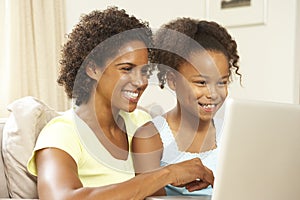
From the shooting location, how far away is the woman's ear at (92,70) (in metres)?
1.27

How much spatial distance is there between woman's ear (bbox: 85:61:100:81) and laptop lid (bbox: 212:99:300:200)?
0.53 meters

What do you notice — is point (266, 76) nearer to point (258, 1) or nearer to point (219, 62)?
point (258, 1)

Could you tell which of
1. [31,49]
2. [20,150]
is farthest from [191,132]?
[31,49]

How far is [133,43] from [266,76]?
1327 millimetres

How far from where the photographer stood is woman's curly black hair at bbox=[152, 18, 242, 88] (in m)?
1.35

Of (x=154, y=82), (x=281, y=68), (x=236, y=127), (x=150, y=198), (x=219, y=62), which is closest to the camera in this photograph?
(x=236, y=127)

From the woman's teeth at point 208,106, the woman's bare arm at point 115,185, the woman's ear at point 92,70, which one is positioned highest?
the woman's ear at point 92,70

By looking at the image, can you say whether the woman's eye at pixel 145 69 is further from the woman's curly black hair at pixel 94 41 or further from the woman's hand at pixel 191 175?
the woman's hand at pixel 191 175

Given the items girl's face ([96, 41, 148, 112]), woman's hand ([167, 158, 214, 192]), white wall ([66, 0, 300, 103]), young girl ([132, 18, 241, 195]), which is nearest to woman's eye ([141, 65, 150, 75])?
girl's face ([96, 41, 148, 112])

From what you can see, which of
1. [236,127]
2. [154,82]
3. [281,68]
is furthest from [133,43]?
[281,68]

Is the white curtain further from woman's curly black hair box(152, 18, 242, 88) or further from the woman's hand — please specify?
the woman's hand

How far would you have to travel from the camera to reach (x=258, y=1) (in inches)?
94.3

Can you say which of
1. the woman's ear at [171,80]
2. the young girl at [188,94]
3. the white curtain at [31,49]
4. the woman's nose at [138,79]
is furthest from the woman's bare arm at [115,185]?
the white curtain at [31,49]

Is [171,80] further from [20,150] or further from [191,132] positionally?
[20,150]
